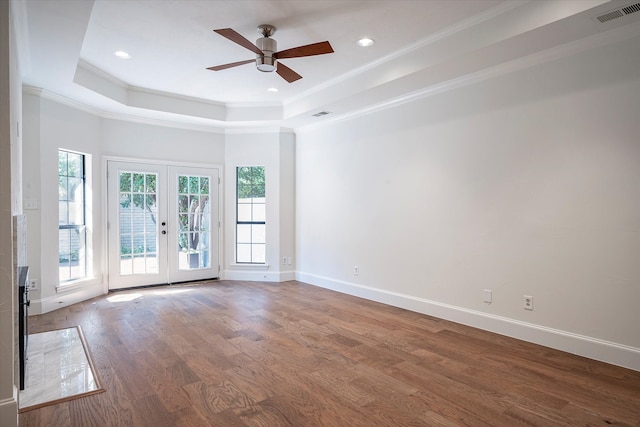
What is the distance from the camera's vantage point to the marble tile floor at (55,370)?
2.58 m

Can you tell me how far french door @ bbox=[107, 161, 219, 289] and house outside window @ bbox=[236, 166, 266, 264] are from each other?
16.0 inches

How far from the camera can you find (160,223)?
20.1ft

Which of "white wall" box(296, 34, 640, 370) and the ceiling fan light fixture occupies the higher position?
the ceiling fan light fixture

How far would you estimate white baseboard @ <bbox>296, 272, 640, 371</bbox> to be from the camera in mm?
3064

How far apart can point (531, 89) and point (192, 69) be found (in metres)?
3.79

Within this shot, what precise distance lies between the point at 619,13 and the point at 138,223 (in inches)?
247

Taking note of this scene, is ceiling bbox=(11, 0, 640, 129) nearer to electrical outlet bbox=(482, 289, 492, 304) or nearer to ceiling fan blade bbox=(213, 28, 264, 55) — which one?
ceiling fan blade bbox=(213, 28, 264, 55)

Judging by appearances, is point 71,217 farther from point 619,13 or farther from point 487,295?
point 619,13

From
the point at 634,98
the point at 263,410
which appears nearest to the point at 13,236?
the point at 263,410

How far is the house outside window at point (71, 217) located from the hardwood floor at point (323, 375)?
2.41 ft

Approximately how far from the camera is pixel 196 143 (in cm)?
648

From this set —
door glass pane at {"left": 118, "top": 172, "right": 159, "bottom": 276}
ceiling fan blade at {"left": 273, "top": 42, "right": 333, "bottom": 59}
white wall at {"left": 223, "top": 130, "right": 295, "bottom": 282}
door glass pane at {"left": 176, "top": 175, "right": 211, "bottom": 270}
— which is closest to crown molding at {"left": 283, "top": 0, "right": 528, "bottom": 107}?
ceiling fan blade at {"left": 273, "top": 42, "right": 333, "bottom": 59}

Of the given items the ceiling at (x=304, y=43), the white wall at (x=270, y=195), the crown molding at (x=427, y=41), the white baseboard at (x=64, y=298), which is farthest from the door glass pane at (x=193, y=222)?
the crown molding at (x=427, y=41)

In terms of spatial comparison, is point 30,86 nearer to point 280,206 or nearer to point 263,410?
point 280,206
